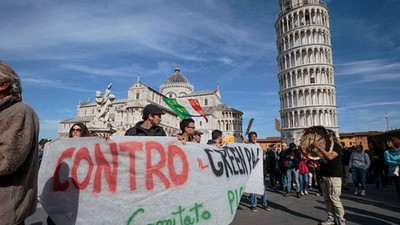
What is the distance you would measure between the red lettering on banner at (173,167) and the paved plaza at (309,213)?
3063 mm

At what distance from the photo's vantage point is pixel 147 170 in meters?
3.56

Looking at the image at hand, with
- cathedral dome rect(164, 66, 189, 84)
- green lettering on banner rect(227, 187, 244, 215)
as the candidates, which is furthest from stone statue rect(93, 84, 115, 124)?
cathedral dome rect(164, 66, 189, 84)

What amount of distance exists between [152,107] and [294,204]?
6.44m

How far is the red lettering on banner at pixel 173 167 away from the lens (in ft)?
12.1

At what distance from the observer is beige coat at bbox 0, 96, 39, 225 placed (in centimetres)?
181

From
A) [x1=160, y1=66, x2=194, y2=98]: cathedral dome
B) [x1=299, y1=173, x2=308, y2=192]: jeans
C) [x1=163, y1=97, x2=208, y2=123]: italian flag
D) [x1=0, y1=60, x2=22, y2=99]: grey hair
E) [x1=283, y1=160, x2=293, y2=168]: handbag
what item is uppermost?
[x1=160, y1=66, x2=194, y2=98]: cathedral dome

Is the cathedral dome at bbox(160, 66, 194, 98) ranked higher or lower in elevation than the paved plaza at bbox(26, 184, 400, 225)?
higher

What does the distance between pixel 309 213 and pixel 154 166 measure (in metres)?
5.53

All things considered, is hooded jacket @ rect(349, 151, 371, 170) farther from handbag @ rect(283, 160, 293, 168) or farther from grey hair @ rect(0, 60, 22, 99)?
grey hair @ rect(0, 60, 22, 99)

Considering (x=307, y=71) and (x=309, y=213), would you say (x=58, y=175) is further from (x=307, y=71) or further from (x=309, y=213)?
(x=307, y=71)

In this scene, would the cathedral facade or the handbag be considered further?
the cathedral facade

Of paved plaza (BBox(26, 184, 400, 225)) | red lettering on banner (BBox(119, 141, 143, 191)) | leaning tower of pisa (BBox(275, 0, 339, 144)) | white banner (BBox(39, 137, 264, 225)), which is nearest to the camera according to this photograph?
white banner (BBox(39, 137, 264, 225))

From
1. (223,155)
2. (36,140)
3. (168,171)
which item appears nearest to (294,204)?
(223,155)

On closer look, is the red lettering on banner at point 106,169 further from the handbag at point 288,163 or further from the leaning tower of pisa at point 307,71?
the leaning tower of pisa at point 307,71
